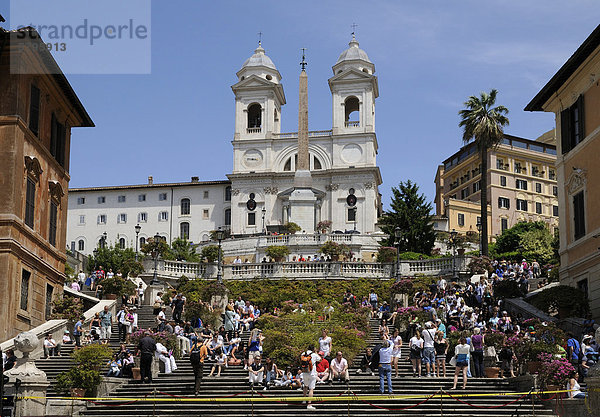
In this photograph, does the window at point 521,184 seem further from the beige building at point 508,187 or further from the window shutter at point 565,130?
the window shutter at point 565,130

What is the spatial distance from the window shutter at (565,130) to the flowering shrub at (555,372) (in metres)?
16.1

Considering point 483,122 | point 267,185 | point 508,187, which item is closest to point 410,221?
point 483,122

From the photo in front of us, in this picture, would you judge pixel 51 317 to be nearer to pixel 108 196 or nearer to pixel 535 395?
pixel 535 395

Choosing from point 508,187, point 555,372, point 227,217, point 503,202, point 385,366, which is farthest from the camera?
point 508,187

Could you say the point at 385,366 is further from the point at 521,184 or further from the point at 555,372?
the point at 521,184

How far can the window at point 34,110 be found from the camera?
112 feet

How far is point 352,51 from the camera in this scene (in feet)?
325

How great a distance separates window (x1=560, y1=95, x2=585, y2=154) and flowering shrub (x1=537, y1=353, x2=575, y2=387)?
49.2 feet

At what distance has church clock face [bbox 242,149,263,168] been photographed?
9644cm

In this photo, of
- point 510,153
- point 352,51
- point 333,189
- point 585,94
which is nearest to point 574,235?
point 585,94

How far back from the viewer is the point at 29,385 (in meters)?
23.1

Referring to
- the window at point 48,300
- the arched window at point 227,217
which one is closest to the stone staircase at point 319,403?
the window at point 48,300

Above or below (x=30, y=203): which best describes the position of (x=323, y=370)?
below

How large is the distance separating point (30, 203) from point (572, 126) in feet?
69.5
